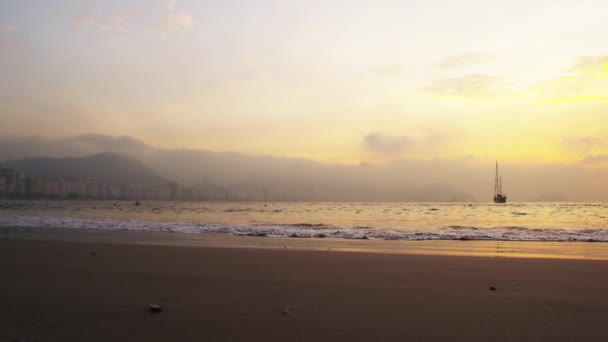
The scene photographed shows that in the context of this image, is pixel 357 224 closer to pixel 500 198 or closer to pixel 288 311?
pixel 288 311

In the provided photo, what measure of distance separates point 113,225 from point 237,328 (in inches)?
928

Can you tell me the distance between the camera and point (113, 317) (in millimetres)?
5012

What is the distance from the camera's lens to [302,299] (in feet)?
19.6

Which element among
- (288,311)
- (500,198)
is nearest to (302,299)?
(288,311)

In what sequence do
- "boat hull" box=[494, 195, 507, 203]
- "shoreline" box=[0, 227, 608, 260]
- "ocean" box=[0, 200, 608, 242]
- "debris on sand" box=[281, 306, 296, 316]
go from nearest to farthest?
1. "debris on sand" box=[281, 306, 296, 316]
2. "shoreline" box=[0, 227, 608, 260]
3. "ocean" box=[0, 200, 608, 242]
4. "boat hull" box=[494, 195, 507, 203]

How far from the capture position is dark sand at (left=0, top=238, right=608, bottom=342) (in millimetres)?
4477

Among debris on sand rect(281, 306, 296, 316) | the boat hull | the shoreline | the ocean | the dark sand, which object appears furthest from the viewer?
the boat hull

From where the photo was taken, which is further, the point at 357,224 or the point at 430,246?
the point at 357,224

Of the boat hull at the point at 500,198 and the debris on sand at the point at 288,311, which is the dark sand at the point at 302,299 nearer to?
the debris on sand at the point at 288,311

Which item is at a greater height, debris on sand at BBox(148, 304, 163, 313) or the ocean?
debris on sand at BBox(148, 304, 163, 313)

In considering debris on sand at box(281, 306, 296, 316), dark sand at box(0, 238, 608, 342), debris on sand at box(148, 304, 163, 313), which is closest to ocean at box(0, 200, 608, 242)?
dark sand at box(0, 238, 608, 342)

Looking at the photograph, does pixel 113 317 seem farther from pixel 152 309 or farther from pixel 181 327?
pixel 181 327

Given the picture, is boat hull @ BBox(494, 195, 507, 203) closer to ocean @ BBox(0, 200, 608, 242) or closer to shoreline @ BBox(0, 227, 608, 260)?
ocean @ BBox(0, 200, 608, 242)

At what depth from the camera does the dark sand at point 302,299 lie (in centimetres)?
448
